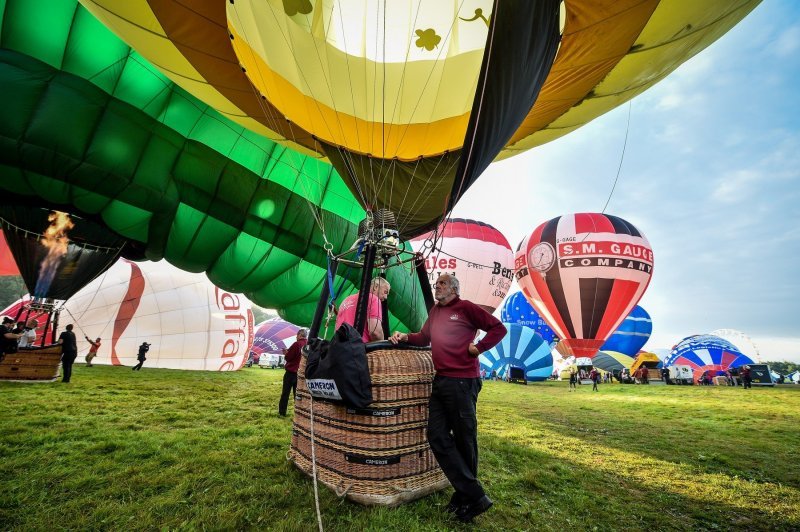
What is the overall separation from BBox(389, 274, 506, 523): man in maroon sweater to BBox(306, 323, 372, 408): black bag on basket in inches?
16.4

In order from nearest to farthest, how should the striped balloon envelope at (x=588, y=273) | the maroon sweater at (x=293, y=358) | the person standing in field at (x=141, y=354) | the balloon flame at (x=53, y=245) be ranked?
A: the maroon sweater at (x=293, y=358)
the balloon flame at (x=53, y=245)
the person standing in field at (x=141, y=354)
the striped balloon envelope at (x=588, y=273)

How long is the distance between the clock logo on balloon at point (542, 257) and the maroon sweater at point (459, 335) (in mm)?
12745

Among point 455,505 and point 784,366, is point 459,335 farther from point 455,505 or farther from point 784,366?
point 784,366

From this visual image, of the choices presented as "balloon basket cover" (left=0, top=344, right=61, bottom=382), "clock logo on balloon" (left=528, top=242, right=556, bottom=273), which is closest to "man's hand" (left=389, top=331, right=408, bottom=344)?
"balloon basket cover" (left=0, top=344, right=61, bottom=382)

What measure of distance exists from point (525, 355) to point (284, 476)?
60.3 ft

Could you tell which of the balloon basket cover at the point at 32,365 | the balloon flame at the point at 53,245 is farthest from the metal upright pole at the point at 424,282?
the balloon basket cover at the point at 32,365

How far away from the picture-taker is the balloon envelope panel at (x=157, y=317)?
34.5 feet

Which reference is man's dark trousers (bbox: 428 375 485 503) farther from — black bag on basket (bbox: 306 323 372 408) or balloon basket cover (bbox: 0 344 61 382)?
balloon basket cover (bbox: 0 344 61 382)

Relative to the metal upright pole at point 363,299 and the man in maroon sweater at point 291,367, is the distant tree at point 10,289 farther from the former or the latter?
the metal upright pole at point 363,299

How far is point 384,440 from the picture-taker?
2.02 metres

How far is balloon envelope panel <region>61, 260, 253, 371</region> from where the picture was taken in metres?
10.5

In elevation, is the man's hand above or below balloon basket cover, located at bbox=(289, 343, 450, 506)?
above

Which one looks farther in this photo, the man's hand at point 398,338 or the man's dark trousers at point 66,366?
the man's dark trousers at point 66,366

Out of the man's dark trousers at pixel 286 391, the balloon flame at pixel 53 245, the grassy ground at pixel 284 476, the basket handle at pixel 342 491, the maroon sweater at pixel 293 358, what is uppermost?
the balloon flame at pixel 53 245
